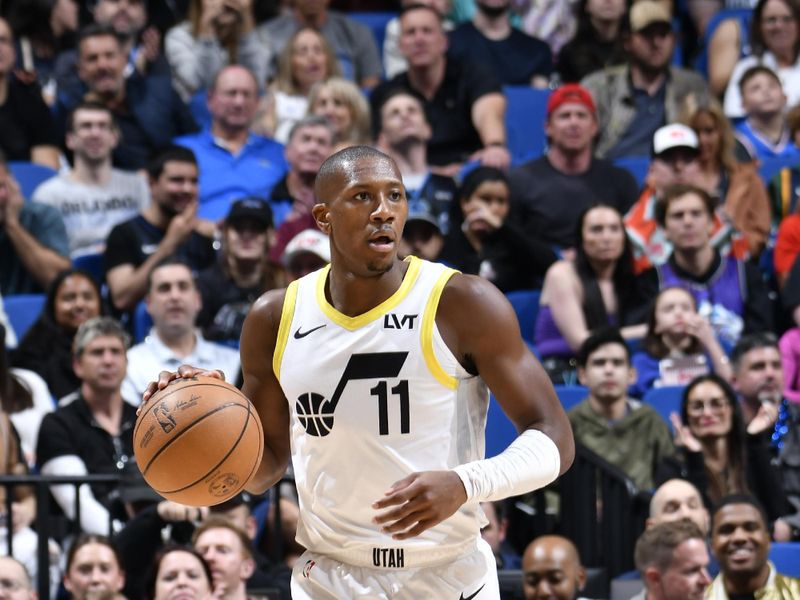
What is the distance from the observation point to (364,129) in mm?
10492

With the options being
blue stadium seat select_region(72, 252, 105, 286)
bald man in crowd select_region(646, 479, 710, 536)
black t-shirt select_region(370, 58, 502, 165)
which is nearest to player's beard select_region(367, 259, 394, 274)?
bald man in crowd select_region(646, 479, 710, 536)

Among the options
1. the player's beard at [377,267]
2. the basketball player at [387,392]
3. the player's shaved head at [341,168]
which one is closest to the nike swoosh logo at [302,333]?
the basketball player at [387,392]

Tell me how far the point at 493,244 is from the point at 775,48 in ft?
10.9

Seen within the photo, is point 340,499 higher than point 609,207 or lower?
lower

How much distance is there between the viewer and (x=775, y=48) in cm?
1172

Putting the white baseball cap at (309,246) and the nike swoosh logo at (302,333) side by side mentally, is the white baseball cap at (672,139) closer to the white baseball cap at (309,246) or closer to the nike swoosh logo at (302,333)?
the white baseball cap at (309,246)

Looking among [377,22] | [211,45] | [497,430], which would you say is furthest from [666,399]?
[377,22]

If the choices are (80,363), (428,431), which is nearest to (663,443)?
(80,363)

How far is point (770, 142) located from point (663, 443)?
3872 millimetres

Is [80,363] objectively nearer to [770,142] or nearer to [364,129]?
[364,129]

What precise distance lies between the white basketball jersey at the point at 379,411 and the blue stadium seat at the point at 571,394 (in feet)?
12.5

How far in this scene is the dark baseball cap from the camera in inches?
362

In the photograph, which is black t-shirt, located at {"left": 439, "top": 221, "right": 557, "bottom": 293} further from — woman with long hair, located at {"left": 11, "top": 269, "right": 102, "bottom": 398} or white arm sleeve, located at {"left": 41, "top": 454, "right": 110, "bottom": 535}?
white arm sleeve, located at {"left": 41, "top": 454, "right": 110, "bottom": 535}

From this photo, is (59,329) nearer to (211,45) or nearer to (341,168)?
(211,45)
